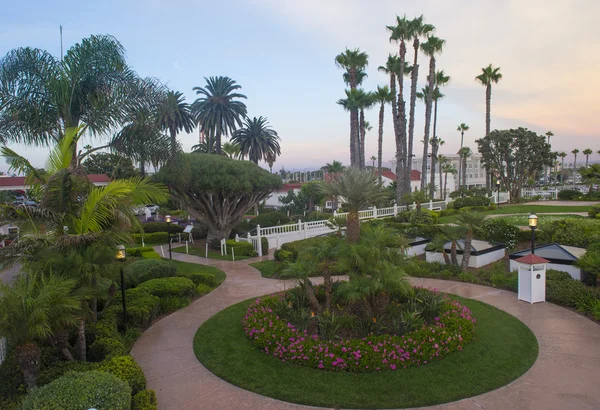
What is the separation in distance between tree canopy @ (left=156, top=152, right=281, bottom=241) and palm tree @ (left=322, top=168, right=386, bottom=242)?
11.5 m

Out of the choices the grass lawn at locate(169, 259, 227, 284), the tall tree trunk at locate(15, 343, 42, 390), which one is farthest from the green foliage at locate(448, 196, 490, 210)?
the tall tree trunk at locate(15, 343, 42, 390)

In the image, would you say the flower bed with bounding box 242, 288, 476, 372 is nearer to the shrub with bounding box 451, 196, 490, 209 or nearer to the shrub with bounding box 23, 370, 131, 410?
the shrub with bounding box 23, 370, 131, 410

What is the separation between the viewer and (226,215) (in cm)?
2208

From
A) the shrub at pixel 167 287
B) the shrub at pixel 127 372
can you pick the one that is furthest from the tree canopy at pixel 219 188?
the shrub at pixel 127 372

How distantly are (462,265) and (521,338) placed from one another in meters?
5.58

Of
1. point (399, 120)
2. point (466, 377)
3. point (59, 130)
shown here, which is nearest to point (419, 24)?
point (399, 120)

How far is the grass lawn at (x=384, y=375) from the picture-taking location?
565cm

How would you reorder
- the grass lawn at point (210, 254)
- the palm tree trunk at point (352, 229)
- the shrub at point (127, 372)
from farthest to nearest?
1. the grass lawn at point (210, 254)
2. the palm tree trunk at point (352, 229)
3. the shrub at point (127, 372)

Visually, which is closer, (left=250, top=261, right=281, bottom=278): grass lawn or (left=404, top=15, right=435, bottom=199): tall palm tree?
(left=250, top=261, right=281, bottom=278): grass lawn

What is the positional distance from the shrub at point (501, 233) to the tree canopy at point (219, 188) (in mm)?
11455

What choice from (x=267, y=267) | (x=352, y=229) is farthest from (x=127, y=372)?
(x=267, y=267)

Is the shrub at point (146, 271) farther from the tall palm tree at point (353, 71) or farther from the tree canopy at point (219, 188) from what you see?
the tall palm tree at point (353, 71)

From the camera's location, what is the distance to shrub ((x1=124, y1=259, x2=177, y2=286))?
11805mm

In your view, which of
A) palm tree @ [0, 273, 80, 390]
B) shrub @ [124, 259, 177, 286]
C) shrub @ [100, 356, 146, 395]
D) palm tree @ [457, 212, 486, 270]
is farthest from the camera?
palm tree @ [457, 212, 486, 270]
